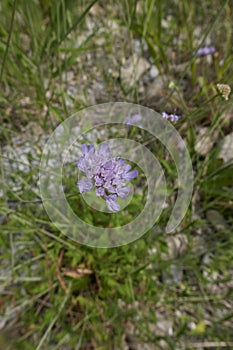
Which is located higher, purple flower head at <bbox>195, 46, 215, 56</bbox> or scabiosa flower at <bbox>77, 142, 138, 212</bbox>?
purple flower head at <bbox>195, 46, 215, 56</bbox>

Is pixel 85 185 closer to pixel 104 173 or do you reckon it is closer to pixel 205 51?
pixel 104 173

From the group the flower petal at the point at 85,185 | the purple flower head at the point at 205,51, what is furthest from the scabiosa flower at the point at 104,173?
the purple flower head at the point at 205,51

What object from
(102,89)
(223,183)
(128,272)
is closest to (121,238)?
(128,272)

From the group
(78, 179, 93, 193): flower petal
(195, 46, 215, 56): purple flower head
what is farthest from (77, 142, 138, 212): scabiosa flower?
(195, 46, 215, 56): purple flower head

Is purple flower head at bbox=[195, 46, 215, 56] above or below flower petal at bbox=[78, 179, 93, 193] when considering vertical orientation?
above

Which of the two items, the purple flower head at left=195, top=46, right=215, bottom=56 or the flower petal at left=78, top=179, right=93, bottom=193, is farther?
the purple flower head at left=195, top=46, right=215, bottom=56

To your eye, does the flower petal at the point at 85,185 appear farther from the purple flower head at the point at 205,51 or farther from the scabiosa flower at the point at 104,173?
the purple flower head at the point at 205,51

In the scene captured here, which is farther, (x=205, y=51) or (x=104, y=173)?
(x=205, y=51)

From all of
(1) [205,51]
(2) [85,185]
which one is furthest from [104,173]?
(1) [205,51]

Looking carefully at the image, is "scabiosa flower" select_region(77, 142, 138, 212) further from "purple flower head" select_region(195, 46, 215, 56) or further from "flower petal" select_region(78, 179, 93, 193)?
"purple flower head" select_region(195, 46, 215, 56)
